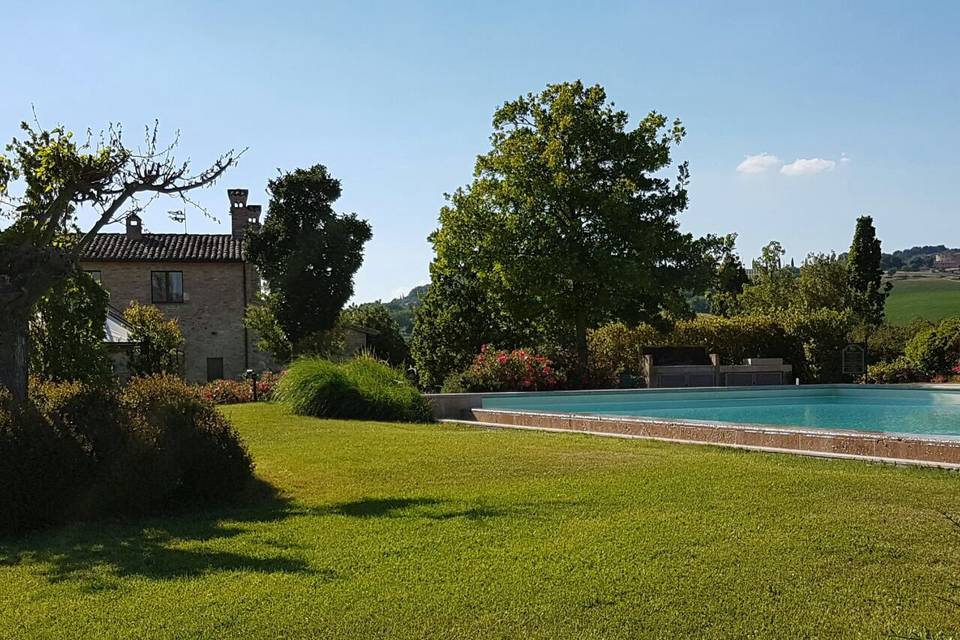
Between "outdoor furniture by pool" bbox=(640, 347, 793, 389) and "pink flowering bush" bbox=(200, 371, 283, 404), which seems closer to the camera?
"pink flowering bush" bbox=(200, 371, 283, 404)

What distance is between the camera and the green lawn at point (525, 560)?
14.6 feet

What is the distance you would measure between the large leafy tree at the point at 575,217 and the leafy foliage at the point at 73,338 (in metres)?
14.1

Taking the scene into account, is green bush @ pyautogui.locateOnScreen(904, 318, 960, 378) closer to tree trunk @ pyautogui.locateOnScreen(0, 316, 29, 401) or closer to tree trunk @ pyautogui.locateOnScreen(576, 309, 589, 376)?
tree trunk @ pyautogui.locateOnScreen(576, 309, 589, 376)

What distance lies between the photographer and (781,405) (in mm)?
20797

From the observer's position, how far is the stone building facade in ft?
115

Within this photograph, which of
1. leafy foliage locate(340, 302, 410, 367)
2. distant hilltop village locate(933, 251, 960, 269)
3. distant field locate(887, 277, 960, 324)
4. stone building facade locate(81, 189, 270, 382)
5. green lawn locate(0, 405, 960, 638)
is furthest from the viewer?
distant hilltop village locate(933, 251, 960, 269)

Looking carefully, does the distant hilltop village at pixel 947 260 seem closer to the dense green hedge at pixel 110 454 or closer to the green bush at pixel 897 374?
the green bush at pixel 897 374

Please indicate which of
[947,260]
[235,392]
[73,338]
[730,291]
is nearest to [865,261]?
[730,291]

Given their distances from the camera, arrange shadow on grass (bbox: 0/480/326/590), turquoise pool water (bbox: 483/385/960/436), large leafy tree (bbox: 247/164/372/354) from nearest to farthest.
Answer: shadow on grass (bbox: 0/480/326/590) < turquoise pool water (bbox: 483/385/960/436) < large leafy tree (bbox: 247/164/372/354)

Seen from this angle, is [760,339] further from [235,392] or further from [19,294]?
[19,294]

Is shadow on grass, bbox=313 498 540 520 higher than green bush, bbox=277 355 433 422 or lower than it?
lower

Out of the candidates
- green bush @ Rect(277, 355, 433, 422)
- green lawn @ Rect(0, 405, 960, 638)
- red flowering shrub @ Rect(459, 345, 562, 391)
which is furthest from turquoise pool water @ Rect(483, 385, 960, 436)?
green lawn @ Rect(0, 405, 960, 638)

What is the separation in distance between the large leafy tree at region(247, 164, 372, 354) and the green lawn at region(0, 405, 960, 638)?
23.2 metres

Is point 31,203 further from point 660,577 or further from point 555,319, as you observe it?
point 555,319
